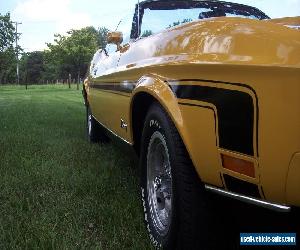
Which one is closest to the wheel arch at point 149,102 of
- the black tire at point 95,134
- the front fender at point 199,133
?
the front fender at point 199,133

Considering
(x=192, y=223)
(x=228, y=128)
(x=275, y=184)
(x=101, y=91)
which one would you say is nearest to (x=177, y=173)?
(x=192, y=223)

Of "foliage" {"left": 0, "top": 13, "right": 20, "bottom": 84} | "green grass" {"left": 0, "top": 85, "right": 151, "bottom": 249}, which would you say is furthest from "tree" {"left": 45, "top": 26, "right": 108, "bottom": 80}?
"green grass" {"left": 0, "top": 85, "right": 151, "bottom": 249}

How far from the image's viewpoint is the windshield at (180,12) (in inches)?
145

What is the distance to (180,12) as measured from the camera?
12.5ft

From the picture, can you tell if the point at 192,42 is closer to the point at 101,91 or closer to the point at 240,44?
the point at 240,44

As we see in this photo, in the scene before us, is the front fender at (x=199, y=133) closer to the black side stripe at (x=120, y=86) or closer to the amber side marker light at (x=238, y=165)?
the amber side marker light at (x=238, y=165)

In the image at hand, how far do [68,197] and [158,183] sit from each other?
1.13 meters

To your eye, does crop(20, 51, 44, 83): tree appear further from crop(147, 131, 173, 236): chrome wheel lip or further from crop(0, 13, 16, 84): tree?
crop(147, 131, 173, 236): chrome wheel lip

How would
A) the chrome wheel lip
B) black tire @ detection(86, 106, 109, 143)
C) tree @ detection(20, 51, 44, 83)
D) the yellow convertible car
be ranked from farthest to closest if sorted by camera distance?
1. tree @ detection(20, 51, 44, 83)
2. black tire @ detection(86, 106, 109, 143)
3. the chrome wheel lip
4. the yellow convertible car

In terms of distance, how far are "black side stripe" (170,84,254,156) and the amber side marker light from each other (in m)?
0.04

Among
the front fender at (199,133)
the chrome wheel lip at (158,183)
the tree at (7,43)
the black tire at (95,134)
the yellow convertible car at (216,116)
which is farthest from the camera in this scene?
the tree at (7,43)

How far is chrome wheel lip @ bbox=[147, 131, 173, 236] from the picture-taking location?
2.76 m

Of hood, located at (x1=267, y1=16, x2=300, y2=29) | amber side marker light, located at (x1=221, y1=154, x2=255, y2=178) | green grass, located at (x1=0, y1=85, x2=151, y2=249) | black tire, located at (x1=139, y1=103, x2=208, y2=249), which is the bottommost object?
green grass, located at (x1=0, y1=85, x2=151, y2=249)

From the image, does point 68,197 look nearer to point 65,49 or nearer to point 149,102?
point 149,102
